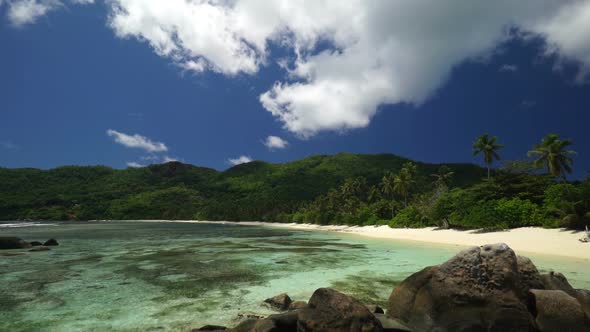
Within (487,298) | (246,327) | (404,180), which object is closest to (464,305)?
(487,298)

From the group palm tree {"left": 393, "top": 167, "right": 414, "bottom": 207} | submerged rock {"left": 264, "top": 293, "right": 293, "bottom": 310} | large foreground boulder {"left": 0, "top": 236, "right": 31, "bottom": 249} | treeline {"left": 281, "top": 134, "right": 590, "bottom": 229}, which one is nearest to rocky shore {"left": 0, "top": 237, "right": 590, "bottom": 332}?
submerged rock {"left": 264, "top": 293, "right": 293, "bottom": 310}

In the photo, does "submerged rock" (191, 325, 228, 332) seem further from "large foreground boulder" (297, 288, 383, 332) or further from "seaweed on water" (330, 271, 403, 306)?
"seaweed on water" (330, 271, 403, 306)

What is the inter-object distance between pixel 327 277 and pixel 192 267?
10858mm

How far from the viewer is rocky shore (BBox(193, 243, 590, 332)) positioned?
9117 mm

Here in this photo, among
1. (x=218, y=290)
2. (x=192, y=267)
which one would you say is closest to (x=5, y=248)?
(x=192, y=267)

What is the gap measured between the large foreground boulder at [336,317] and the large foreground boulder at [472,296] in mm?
2572

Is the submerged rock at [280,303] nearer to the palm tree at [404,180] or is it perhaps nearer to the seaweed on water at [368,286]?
the seaweed on water at [368,286]

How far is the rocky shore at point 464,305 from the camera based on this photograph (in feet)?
29.9

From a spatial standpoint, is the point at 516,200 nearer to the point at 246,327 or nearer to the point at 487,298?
the point at 487,298

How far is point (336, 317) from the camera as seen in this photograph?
8836mm

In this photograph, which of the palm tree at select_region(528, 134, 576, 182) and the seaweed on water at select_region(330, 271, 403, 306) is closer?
the seaweed on water at select_region(330, 271, 403, 306)

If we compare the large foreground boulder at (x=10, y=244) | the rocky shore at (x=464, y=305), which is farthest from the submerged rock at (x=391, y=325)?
the large foreground boulder at (x=10, y=244)

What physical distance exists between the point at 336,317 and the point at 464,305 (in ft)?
14.4

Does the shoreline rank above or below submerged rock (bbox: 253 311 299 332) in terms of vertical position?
above
